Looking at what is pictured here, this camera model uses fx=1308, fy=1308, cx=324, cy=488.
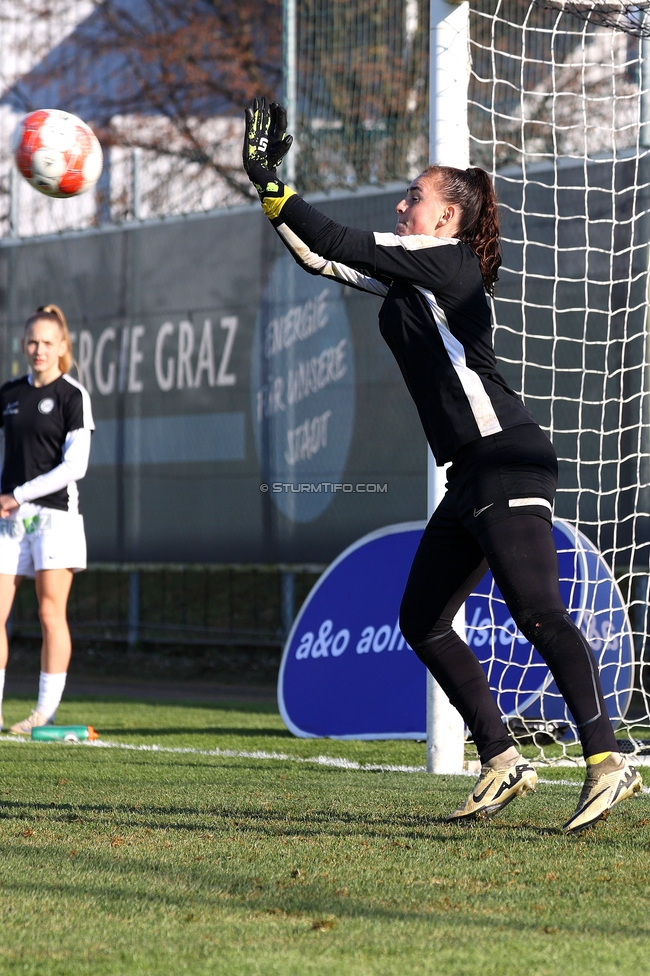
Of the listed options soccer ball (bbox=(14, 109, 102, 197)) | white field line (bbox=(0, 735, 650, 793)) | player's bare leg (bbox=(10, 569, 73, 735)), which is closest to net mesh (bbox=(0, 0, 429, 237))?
soccer ball (bbox=(14, 109, 102, 197))

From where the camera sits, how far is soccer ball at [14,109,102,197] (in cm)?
645

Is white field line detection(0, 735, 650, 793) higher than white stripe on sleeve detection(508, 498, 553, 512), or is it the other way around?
white stripe on sleeve detection(508, 498, 553, 512)

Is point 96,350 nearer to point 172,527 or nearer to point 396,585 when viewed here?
point 172,527

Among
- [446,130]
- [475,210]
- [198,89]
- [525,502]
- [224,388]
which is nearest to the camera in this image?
[525,502]

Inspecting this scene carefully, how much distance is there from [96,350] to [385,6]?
18.8 ft

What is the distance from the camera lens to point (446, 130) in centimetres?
584

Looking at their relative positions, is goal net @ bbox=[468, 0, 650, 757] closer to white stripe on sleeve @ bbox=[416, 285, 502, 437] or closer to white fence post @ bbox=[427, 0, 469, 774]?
white fence post @ bbox=[427, 0, 469, 774]

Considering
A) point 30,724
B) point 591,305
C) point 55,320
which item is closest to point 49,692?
point 30,724

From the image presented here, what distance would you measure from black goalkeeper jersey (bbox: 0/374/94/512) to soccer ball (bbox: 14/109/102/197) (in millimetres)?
1177

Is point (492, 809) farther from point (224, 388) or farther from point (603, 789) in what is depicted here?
point (224, 388)

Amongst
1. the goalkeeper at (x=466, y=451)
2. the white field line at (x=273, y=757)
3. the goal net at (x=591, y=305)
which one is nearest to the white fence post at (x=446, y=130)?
the white field line at (x=273, y=757)

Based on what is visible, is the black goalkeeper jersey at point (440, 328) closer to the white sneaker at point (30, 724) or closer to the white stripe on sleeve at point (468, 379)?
A: the white stripe on sleeve at point (468, 379)

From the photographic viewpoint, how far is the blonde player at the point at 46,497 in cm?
708

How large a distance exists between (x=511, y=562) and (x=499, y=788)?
770 millimetres
